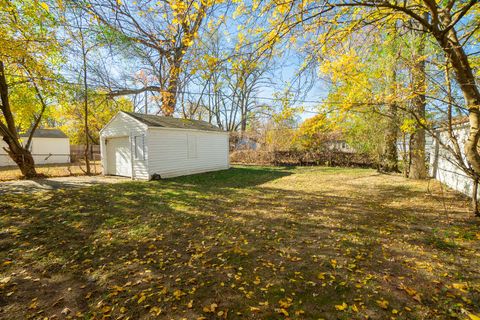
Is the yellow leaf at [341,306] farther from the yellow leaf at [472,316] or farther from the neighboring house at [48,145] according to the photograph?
the neighboring house at [48,145]

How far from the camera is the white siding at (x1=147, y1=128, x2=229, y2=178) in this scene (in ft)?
32.0

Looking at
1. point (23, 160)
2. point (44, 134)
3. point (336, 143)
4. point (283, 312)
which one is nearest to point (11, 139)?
point (23, 160)

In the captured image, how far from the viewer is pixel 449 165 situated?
297 inches

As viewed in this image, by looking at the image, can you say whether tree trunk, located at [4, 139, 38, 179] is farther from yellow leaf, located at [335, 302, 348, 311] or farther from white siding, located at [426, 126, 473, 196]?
white siding, located at [426, 126, 473, 196]

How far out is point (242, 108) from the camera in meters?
26.6

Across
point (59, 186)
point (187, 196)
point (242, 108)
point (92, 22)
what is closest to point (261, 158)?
point (242, 108)

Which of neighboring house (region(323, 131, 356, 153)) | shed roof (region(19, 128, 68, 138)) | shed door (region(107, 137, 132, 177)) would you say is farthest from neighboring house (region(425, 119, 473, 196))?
shed roof (region(19, 128, 68, 138))

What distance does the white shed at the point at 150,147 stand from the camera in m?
9.62

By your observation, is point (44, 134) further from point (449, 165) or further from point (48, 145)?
point (449, 165)

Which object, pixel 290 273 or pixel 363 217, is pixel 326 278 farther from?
pixel 363 217

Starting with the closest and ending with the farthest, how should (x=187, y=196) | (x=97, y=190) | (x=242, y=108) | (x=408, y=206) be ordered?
(x=408, y=206) < (x=187, y=196) < (x=97, y=190) < (x=242, y=108)

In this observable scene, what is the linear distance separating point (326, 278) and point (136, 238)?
311 centimetres

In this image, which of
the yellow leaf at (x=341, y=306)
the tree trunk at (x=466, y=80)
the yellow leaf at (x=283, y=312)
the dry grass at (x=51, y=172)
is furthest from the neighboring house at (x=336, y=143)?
the yellow leaf at (x=283, y=312)

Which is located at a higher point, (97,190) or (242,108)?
(242,108)
